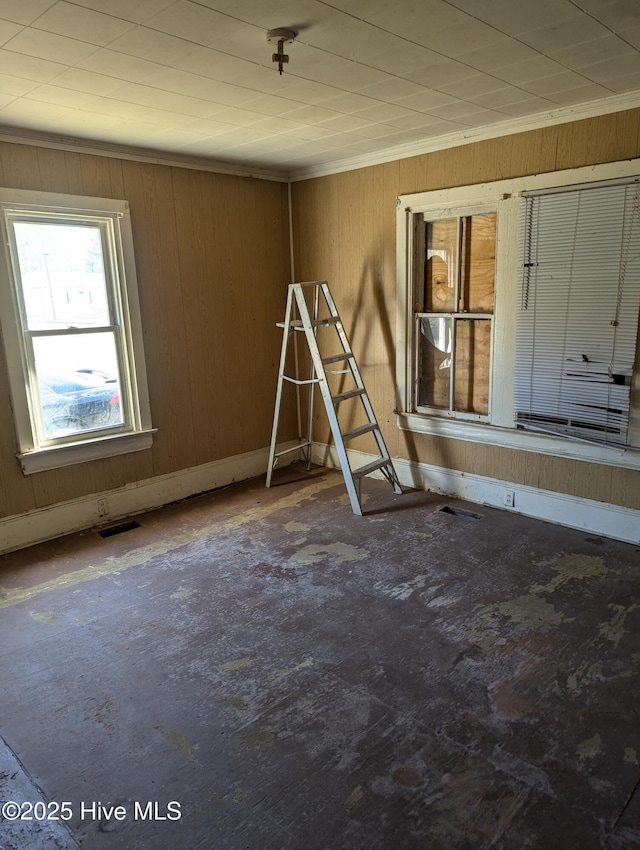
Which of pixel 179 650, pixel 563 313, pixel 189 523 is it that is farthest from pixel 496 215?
pixel 179 650

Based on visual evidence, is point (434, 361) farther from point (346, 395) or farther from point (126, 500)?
point (126, 500)

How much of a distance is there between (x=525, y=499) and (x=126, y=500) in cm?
293

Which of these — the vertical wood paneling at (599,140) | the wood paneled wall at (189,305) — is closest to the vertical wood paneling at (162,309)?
the wood paneled wall at (189,305)

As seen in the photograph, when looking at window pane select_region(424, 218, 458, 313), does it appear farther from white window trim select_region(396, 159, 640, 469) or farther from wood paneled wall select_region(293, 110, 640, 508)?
wood paneled wall select_region(293, 110, 640, 508)

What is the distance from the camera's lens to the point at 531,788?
182 cm

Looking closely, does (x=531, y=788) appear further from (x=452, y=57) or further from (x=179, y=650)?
(x=452, y=57)

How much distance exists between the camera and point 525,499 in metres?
3.93

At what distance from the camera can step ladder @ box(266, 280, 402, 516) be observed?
4176 mm

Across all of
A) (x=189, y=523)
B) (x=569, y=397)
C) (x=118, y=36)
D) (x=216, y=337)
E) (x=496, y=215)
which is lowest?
(x=189, y=523)

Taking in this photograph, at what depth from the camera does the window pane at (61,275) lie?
11.8 feet

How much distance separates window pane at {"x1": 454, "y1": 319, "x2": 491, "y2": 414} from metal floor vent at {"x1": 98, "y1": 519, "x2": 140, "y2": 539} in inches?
101

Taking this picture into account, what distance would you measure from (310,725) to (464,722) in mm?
579

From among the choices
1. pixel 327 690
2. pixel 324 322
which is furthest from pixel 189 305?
pixel 327 690

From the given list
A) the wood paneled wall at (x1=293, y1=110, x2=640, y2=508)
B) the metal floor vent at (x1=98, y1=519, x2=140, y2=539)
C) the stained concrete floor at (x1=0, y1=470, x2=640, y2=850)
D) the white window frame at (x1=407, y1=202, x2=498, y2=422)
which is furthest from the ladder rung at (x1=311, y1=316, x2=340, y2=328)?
the metal floor vent at (x1=98, y1=519, x2=140, y2=539)
